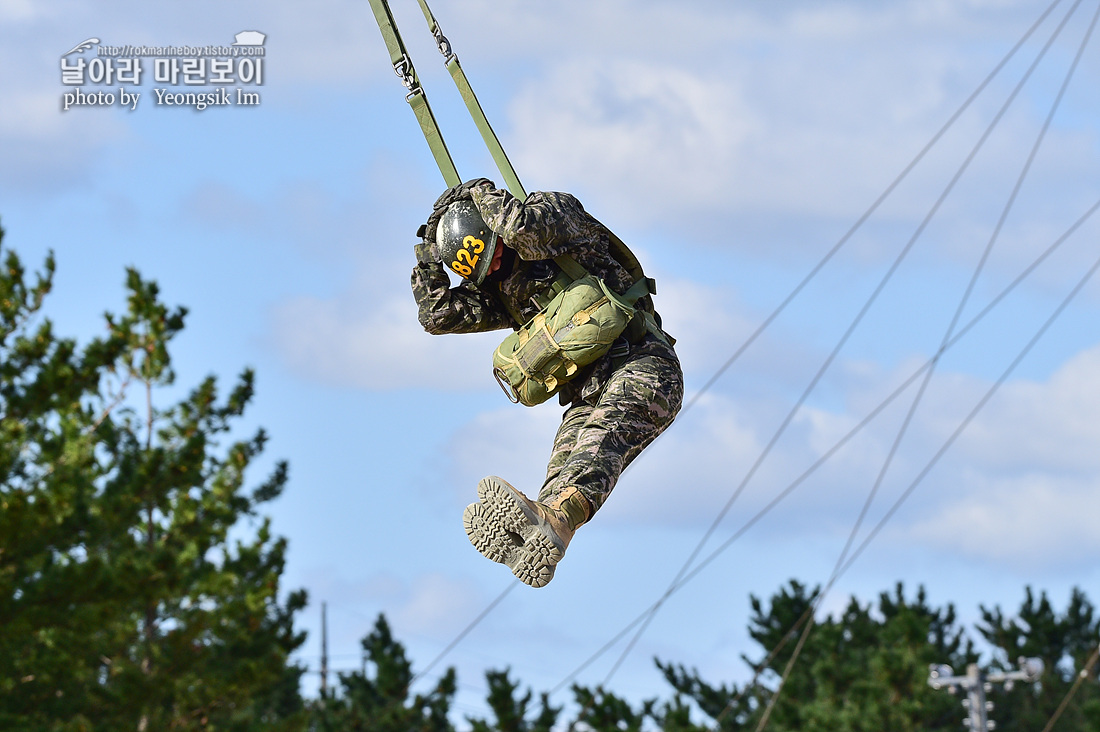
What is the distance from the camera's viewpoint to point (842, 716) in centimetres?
3588

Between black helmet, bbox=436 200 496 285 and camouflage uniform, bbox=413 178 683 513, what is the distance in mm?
67

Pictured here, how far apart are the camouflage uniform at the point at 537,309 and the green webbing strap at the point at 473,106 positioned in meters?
0.09

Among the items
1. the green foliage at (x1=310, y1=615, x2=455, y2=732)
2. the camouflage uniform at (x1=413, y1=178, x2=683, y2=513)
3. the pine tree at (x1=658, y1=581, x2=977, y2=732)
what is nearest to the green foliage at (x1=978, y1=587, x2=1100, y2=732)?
the pine tree at (x1=658, y1=581, x2=977, y2=732)

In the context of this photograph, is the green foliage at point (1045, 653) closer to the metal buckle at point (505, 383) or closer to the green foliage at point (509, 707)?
the green foliage at point (509, 707)

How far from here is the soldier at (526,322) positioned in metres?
6.61

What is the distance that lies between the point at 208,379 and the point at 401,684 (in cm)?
1484

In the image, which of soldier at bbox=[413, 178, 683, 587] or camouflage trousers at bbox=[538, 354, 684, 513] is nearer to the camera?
soldier at bbox=[413, 178, 683, 587]

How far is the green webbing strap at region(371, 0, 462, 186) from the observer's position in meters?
7.45

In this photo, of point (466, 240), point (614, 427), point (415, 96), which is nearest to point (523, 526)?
point (614, 427)

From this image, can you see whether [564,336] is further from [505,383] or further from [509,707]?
[509,707]

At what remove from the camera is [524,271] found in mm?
7395

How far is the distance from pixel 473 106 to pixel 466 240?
64 cm

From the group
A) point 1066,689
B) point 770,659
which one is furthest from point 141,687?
point 1066,689

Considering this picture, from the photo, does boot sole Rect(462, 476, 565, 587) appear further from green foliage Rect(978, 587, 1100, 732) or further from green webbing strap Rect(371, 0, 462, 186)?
green foliage Rect(978, 587, 1100, 732)
